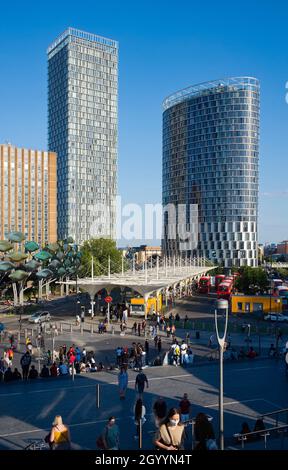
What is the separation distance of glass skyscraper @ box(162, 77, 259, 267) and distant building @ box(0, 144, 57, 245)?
132 feet

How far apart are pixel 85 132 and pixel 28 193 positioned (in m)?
30.5

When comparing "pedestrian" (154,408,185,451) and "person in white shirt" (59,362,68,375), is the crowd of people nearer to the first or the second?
"pedestrian" (154,408,185,451)

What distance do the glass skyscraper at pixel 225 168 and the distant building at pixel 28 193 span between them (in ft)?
132

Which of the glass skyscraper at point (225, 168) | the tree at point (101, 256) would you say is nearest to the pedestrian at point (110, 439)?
the tree at point (101, 256)

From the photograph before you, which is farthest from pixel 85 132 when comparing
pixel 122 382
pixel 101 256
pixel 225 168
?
pixel 122 382

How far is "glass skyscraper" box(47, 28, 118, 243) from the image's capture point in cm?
13050

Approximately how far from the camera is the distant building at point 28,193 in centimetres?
10850

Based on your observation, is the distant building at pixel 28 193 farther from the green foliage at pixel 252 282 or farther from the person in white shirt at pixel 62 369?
the person in white shirt at pixel 62 369

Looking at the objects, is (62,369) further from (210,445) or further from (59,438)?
(210,445)

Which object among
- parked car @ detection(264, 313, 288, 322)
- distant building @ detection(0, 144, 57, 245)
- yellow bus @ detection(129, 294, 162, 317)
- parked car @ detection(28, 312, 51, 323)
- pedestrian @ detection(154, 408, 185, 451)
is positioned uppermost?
distant building @ detection(0, 144, 57, 245)

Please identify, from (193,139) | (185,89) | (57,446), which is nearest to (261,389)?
(57,446)

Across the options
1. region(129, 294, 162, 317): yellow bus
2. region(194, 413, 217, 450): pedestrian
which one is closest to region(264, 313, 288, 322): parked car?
region(129, 294, 162, 317): yellow bus

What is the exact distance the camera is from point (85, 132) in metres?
133

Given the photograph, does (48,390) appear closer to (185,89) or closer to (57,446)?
(57,446)
